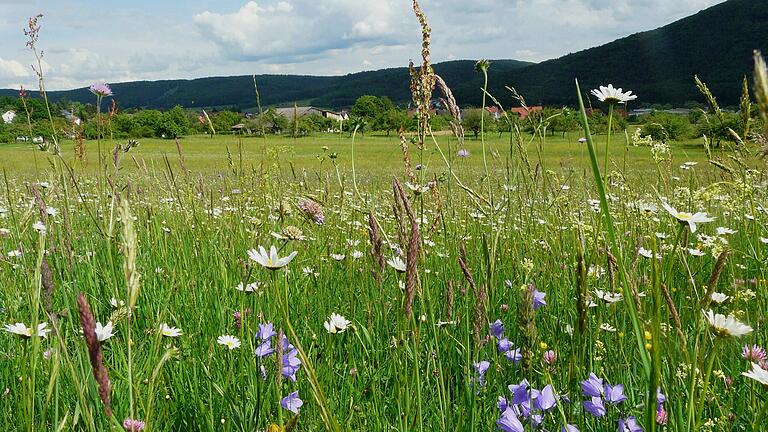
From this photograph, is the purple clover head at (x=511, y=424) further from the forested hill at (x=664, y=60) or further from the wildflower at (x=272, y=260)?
the forested hill at (x=664, y=60)

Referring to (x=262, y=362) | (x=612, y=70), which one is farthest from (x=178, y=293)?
(x=612, y=70)

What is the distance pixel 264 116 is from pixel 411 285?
7.81ft

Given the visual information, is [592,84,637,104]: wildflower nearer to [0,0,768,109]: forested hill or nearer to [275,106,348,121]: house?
[275,106,348,121]: house

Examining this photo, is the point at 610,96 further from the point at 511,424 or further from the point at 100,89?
the point at 100,89

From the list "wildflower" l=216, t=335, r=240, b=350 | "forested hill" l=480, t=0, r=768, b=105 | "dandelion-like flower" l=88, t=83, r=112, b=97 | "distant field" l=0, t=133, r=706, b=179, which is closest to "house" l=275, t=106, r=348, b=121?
"distant field" l=0, t=133, r=706, b=179

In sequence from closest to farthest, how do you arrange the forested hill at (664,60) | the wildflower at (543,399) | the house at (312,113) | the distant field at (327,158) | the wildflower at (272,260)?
the wildflower at (272,260) < the wildflower at (543,399) < the house at (312,113) < the distant field at (327,158) < the forested hill at (664,60)

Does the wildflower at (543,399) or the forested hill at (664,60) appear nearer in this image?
the wildflower at (543,399)

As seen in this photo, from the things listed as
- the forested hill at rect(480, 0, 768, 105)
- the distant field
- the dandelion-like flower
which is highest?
the forested hill at rect(480, 0, 768, 105)

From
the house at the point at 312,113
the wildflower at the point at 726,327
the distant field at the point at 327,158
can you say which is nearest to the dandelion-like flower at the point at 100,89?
the distant field at the point at 327,158

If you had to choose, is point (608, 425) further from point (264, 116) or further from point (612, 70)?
point (612, 70)

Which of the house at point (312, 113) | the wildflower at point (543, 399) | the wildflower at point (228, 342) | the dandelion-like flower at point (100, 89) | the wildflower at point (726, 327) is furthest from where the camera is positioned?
the house at point (312, 113)

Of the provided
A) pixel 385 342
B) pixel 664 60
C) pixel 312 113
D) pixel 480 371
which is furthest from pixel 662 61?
pixel 480 371

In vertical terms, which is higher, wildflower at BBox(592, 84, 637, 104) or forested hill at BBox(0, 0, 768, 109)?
forested hill at BBox(0, 0, 768, 109)

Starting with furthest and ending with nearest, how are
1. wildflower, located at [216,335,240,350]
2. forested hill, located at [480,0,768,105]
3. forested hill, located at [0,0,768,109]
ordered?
forested hill, located at [480,0,768,105] < forested hill, located at [0,0,768,109] < wildflower, located at [216,335,240,350]
